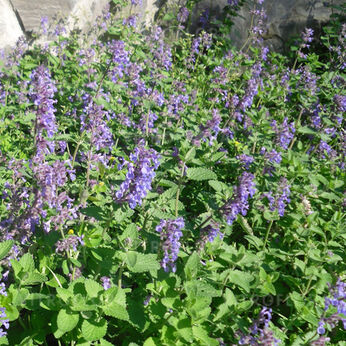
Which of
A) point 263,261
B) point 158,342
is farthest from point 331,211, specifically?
point 158,342

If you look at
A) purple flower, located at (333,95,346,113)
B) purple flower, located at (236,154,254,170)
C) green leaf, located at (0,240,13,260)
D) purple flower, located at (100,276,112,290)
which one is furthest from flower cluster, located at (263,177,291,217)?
purple flower, located at (333,95,346,113)

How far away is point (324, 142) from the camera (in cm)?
466

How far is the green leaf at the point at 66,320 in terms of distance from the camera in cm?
209

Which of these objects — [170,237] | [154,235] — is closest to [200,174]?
[154,235]

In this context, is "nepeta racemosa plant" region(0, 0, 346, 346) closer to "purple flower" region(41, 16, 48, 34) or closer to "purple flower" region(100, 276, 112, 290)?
"purple flower" region(100, 276, 112, 290)

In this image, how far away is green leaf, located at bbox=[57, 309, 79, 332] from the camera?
6.85ft

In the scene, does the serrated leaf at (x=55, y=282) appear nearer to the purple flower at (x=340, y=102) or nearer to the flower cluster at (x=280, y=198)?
the flower cluster at (x=280, y=198)

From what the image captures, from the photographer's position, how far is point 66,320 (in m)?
2.13

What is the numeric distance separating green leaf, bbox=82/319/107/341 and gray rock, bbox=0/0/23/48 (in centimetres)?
474

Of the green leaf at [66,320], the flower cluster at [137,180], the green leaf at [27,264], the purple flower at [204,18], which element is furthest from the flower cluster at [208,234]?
the purple flower at [204,18]

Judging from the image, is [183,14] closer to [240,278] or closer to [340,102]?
[340,102]

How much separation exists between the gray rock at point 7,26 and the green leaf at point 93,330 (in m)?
4.74

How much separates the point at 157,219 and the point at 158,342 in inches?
30.6

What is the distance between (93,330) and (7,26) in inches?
194
